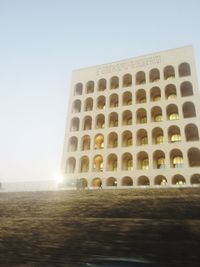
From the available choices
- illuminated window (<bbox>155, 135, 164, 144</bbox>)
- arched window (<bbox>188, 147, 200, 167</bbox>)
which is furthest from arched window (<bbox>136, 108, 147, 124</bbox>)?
arched window (<bbox>188, 147, 200, 167</bbox>)

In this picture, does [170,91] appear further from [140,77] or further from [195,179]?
[195,179]

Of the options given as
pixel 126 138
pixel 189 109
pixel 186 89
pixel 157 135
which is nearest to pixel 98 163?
pixel 126 138

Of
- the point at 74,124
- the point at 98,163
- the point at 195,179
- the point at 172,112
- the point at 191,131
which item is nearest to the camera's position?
the point at 195,179

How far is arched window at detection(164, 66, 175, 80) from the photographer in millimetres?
39838

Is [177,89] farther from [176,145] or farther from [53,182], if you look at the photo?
[53,182]

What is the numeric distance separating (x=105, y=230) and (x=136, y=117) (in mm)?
28567

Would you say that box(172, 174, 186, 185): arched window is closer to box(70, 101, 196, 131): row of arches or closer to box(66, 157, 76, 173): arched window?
box(70, 101, 196, 131): row of arches

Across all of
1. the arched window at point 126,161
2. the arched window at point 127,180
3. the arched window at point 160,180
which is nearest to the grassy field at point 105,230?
the arched window at point 160,180

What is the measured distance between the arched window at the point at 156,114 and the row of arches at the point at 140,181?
8.38 metres

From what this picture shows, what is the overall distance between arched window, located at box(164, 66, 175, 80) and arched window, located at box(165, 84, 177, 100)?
162cm

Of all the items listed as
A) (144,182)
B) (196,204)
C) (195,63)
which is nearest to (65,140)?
(144,182)

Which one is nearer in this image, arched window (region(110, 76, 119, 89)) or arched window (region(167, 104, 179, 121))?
arched window (region(167, 104, 179, 121))

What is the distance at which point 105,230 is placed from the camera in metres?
10.3

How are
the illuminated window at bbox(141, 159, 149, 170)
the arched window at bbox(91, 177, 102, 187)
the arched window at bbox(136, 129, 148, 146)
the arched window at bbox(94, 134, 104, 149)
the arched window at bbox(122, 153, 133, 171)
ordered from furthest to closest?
the arched window at bbox(94, 134, 104, 149) < the illuminated window at bbox(141, 159, 149, 170) < the arched window at bbox(136, 129, 148, 146) < the arched window at bbox(122, 153, 133, 171) < the arched window at bbox(91, 177, 102, 187)
